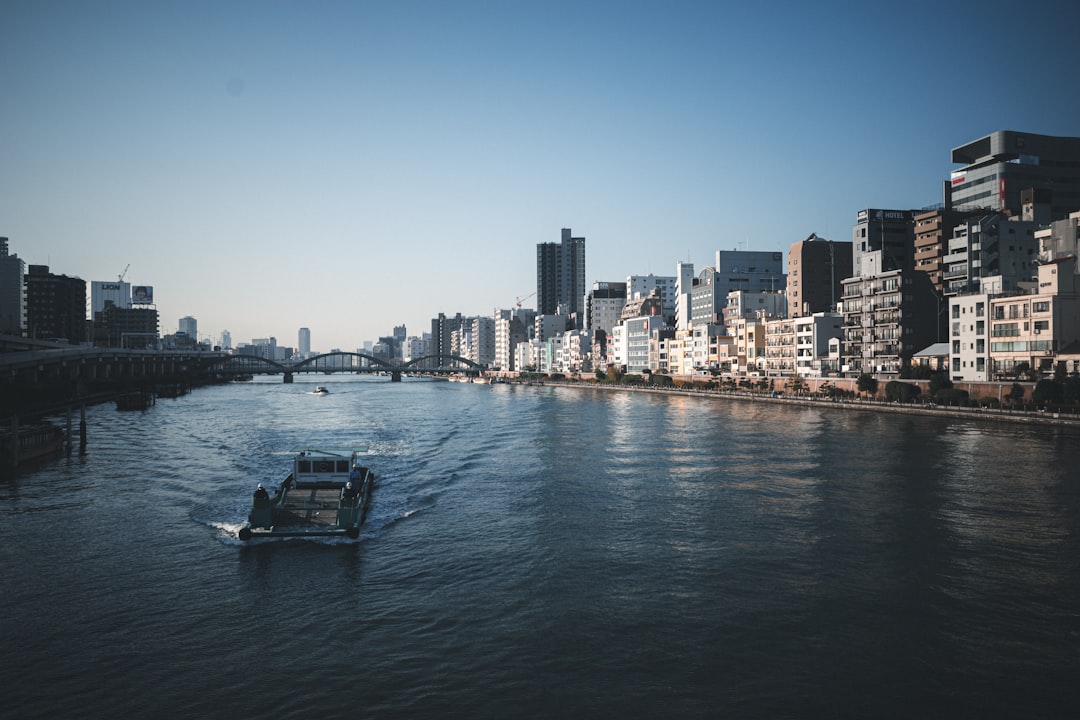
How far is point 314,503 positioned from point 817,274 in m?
118

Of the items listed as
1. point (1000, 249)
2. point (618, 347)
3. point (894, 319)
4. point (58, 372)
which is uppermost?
point (1000, 249)

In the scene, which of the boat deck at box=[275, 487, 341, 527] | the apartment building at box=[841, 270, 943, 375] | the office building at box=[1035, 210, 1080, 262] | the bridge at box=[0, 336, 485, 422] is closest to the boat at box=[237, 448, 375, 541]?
the boat deck at box=[275, 487, 341, 527]

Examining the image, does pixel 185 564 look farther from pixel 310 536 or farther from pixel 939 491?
pixel 939 491

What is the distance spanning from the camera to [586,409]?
10094 cm

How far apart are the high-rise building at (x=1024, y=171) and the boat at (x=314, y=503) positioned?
126 metres

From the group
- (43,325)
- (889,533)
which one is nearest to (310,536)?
(889,533)

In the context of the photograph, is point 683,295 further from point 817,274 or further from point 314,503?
point 314,503

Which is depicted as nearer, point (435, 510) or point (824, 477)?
point (435, 510)

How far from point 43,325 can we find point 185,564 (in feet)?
687

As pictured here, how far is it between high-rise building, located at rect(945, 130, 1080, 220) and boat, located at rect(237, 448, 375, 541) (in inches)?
4966

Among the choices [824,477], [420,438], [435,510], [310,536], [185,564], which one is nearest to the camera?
[185,564]

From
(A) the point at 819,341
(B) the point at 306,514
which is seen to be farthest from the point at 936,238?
(B) the point at 306,514

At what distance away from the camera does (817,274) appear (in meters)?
129

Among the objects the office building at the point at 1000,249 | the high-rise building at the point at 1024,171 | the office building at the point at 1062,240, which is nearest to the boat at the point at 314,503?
the office building at the point at 1062,240
